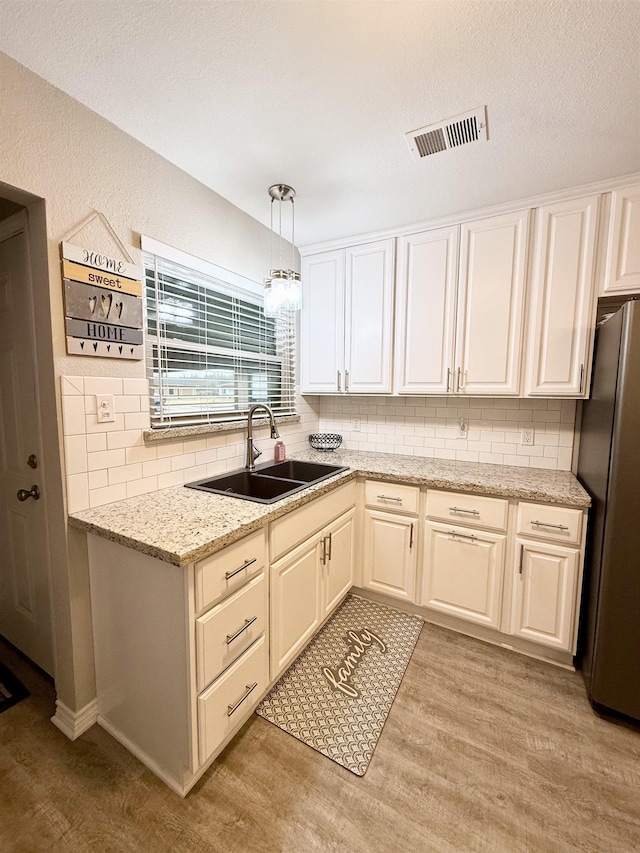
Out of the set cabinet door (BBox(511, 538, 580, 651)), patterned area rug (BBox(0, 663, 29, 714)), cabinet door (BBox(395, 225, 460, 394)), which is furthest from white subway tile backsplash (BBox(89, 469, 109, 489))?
cabinet door (BBox(511, 538, 580, 651))

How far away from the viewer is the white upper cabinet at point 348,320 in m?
2.41

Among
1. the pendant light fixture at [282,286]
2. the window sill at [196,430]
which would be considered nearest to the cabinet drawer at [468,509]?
the window sill at [196,430]

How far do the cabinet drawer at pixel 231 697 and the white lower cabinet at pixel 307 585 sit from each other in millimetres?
95

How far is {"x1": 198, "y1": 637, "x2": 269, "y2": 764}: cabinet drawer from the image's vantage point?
3.97 ft

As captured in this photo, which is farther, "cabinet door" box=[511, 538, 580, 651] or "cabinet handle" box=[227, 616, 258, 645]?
"cabinet door" box=[511, 538, 580, 651]

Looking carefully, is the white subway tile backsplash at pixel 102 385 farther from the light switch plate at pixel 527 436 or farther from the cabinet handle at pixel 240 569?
the light switch plate at pixel 527 436

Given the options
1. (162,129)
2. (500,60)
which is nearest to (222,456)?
(162,129)

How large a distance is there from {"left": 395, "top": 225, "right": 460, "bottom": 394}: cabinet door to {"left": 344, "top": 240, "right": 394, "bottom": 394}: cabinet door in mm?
77

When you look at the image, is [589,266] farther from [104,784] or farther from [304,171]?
[104,784]

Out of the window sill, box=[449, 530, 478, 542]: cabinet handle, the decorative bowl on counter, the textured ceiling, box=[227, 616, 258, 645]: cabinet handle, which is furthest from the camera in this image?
the decorative bowl on counter

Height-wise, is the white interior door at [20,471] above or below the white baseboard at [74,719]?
above

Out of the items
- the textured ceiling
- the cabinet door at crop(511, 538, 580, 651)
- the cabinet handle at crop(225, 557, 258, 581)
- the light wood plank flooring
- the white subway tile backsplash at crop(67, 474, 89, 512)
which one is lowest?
the light wood plank flooring

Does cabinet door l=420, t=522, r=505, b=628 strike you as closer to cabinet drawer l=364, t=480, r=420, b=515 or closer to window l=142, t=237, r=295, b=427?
cabinet drawer l=364, t=480, r=420, b=515

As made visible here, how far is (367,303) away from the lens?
2.46 meters
